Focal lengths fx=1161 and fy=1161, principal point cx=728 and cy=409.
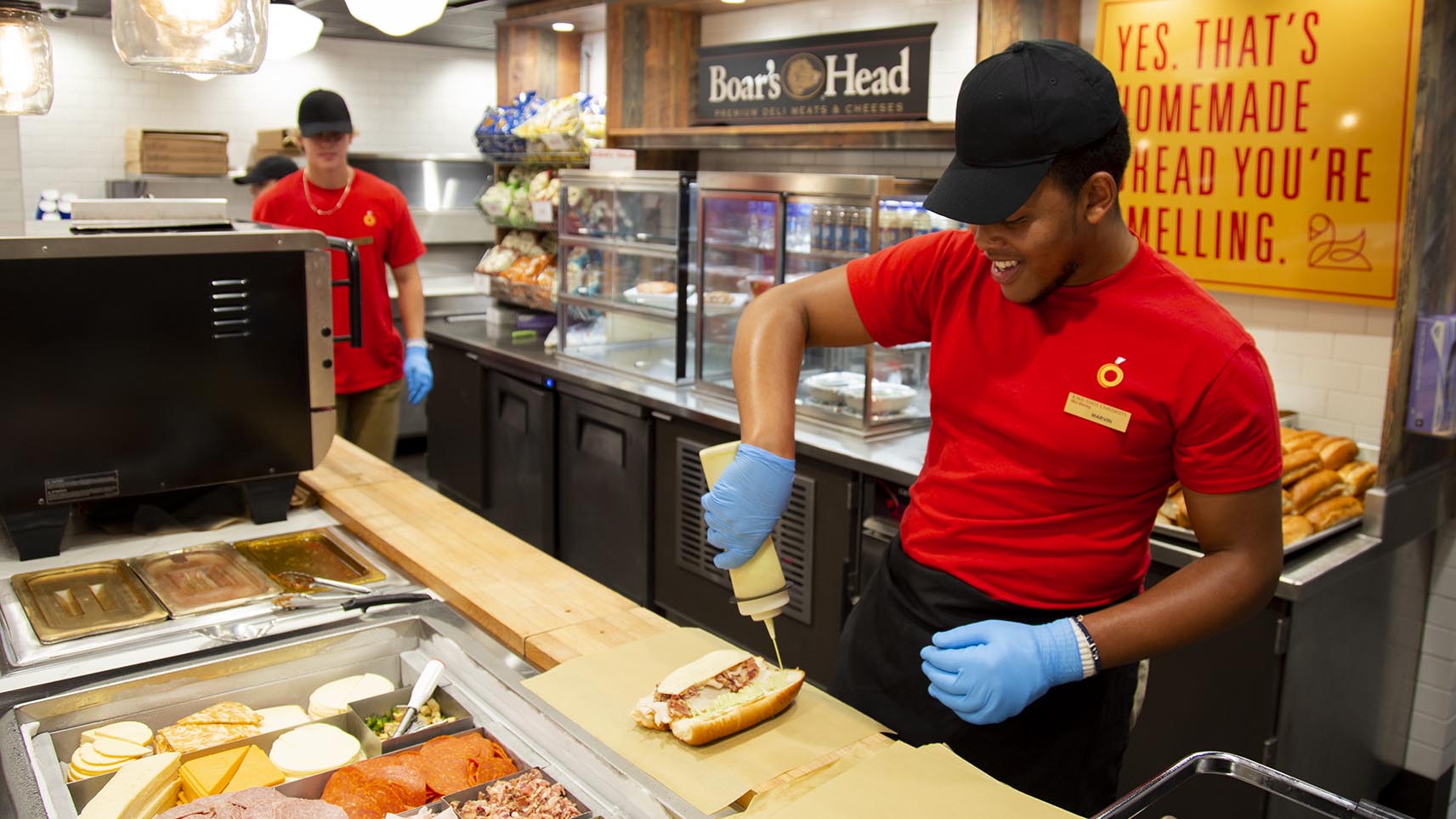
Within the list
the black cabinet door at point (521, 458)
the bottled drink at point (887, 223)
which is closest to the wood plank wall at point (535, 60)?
the black cabinet door at point (521, 458)

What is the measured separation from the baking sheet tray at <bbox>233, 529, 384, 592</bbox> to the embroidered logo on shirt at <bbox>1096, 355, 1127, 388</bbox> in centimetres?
136

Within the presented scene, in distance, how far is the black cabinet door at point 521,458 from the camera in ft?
17.6

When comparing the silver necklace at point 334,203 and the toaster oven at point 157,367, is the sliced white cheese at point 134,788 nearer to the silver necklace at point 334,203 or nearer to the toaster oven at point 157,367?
the toaster oven at point 157,367

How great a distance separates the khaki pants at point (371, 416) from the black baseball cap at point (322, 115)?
0.91 meters

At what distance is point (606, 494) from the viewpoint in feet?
16.5

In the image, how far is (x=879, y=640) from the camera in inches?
80.0

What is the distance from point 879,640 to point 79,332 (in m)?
1.65

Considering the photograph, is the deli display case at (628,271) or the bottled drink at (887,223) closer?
the bottled drink at (887,223)

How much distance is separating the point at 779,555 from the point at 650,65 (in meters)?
2.49

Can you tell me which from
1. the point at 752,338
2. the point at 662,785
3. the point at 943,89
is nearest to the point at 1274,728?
the point at 752,338

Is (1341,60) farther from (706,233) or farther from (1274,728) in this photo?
(706,233)

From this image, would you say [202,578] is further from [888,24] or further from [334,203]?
[888,24]

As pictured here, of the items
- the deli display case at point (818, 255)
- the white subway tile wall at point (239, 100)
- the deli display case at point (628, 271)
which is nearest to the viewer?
the deli display case at point (818, 255)

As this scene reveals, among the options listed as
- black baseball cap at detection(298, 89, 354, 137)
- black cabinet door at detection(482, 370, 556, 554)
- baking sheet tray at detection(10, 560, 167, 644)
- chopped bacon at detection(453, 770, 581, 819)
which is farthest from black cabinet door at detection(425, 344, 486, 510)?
chopped bacon at detection(453, 770, 581, 819)
